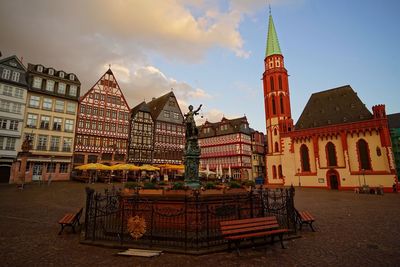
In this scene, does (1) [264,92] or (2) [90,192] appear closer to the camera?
(2) [90,192]

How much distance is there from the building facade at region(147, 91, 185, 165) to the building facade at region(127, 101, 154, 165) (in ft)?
3.63

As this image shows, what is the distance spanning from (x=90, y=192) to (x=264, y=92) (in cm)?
5045

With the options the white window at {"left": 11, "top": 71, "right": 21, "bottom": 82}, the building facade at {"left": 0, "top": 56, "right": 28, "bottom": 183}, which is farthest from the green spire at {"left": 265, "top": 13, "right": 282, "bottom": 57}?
the white window at {"left": 11, "top": 71, "right": 21, "bottom": 82}

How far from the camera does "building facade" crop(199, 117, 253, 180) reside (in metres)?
56.1

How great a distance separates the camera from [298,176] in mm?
42938

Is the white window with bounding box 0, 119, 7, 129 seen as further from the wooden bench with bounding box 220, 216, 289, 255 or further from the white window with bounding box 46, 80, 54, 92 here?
the wooden bench with bounding box 220, 216, 289, 255

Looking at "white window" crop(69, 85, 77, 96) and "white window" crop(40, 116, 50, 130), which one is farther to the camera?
"white window" crop(69, 85, 77, 96)

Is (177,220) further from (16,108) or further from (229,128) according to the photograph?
(229,128)

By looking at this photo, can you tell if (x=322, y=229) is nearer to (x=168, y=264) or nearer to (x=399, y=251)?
(x=399, y=251)

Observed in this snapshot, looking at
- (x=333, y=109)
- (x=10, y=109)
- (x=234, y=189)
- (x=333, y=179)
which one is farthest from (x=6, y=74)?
(x=333, y=109)

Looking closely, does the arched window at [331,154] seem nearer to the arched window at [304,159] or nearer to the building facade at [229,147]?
the arched window at [304,159]

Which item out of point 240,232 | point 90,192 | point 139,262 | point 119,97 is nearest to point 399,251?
point 240,232

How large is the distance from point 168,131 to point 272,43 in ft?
101

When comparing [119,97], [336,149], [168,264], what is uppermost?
[119,97]
